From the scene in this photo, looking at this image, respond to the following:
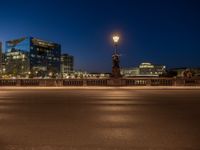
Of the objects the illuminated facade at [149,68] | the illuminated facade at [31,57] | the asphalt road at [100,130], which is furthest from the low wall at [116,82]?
the illuminated facade at [149,68]

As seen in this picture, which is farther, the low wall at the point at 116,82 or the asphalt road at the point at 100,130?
the low wall at the point at 116,82

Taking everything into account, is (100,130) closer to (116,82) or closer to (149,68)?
(116,82)

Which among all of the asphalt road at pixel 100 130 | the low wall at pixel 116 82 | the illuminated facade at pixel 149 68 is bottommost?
the asphalt road at pixel 100 130

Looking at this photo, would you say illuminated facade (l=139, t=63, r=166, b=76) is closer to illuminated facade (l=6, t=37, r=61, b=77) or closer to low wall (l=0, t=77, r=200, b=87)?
illuminated facade (l=6, t=37, r=61, b=77)

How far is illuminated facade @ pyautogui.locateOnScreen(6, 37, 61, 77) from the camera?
527 feet

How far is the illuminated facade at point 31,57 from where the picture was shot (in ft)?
527

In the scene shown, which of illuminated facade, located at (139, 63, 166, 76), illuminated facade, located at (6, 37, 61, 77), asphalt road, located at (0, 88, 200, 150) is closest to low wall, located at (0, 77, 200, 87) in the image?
asphalt road, located at (0, 88, 200, 150)

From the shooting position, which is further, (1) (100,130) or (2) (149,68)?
(2) (149,68)

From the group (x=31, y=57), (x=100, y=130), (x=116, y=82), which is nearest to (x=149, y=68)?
(x=31, y=57)

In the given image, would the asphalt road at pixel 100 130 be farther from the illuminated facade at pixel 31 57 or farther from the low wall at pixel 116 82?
the illuminated facade at pixel 31 57

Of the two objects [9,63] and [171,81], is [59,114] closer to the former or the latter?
[171,81]

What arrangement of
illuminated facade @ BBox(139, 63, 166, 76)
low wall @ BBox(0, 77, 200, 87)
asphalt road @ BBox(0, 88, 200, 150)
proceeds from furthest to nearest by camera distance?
illuminated facade @ BBox(139, 63, 166, 76) → low wall @ BBox(0, 77, 200, 87) → asphalt road @ BBox(0, 88, 200, 150)

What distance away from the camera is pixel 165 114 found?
441 inches

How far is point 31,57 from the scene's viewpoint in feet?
541
